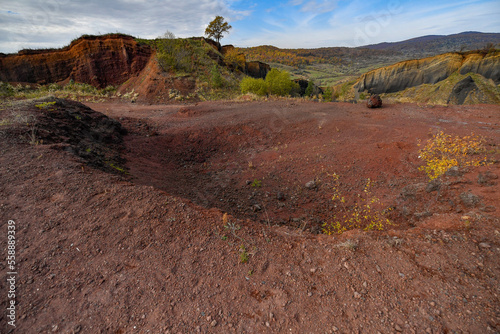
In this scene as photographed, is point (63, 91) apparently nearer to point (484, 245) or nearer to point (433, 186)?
point (433, 186)

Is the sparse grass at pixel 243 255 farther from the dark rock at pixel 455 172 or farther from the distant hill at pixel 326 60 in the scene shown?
the distant hill at pixel 326 60

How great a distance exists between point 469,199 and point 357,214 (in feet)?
6.37

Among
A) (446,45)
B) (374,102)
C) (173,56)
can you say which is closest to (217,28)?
(173,56)

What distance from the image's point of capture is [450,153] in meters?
6.34

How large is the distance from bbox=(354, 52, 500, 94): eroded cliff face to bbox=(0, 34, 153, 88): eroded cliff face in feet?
117

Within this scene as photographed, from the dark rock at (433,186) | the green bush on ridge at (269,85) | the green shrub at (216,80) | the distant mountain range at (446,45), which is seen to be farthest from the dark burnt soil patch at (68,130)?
the distant mountain range at (446,45)

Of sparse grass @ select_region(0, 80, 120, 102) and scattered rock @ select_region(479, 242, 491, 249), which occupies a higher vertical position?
sparse grass @ select_region(0, 80, 120, 102)

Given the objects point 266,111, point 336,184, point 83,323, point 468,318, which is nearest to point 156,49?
point 266,111

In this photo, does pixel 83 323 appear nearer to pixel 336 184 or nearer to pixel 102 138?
pixel 336 184

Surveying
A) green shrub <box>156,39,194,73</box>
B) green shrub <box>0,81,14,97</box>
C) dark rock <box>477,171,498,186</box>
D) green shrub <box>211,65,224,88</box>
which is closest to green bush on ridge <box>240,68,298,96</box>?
green shrub <box>211,65,224,88</box>

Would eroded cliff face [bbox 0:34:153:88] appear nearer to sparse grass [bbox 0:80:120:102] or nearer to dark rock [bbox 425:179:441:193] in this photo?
sparse grass [bbox 0:80:120:102]

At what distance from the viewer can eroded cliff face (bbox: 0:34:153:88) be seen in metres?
20.2

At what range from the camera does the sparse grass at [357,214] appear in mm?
4716

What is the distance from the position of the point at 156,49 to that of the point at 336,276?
1065 inches
